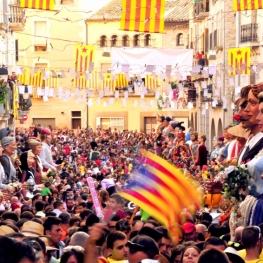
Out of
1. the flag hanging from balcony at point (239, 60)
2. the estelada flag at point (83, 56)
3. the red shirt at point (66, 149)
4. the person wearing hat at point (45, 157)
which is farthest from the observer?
the red shirt at point (66, 149)

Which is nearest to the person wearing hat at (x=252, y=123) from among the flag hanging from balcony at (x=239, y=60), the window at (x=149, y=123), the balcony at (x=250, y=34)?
the flag hanging from balcony at (x=239, y=60)

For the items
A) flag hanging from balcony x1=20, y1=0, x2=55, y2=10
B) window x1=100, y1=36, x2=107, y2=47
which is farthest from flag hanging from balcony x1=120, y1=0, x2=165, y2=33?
window x1=100, y1=36, x2=107, y2=47

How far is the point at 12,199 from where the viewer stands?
16.7 m

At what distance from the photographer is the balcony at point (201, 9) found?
51.0 m

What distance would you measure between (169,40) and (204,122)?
19.6m

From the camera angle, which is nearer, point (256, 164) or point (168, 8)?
point (256, 164)

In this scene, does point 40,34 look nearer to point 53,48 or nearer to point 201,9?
point 53,48

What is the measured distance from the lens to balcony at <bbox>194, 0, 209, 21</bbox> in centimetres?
5097

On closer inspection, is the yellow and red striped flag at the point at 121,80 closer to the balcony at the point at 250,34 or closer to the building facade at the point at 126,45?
the balcony at the point at 250,34

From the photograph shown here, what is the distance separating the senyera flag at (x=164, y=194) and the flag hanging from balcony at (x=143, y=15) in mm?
16992

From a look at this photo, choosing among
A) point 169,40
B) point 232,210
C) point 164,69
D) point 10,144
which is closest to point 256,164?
point 232,210

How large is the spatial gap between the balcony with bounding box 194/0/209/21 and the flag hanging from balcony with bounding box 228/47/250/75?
1451 cm

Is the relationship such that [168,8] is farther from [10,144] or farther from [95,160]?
[10,144]

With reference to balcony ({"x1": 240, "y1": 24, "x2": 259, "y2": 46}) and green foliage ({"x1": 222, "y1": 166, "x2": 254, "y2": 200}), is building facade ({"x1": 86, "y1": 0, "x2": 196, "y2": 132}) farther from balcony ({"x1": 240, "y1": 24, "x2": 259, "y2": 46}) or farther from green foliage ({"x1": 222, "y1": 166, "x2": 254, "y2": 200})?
green foliage ({"x1": 222, "y1": 166, "x2": 254, "y2": 200})
